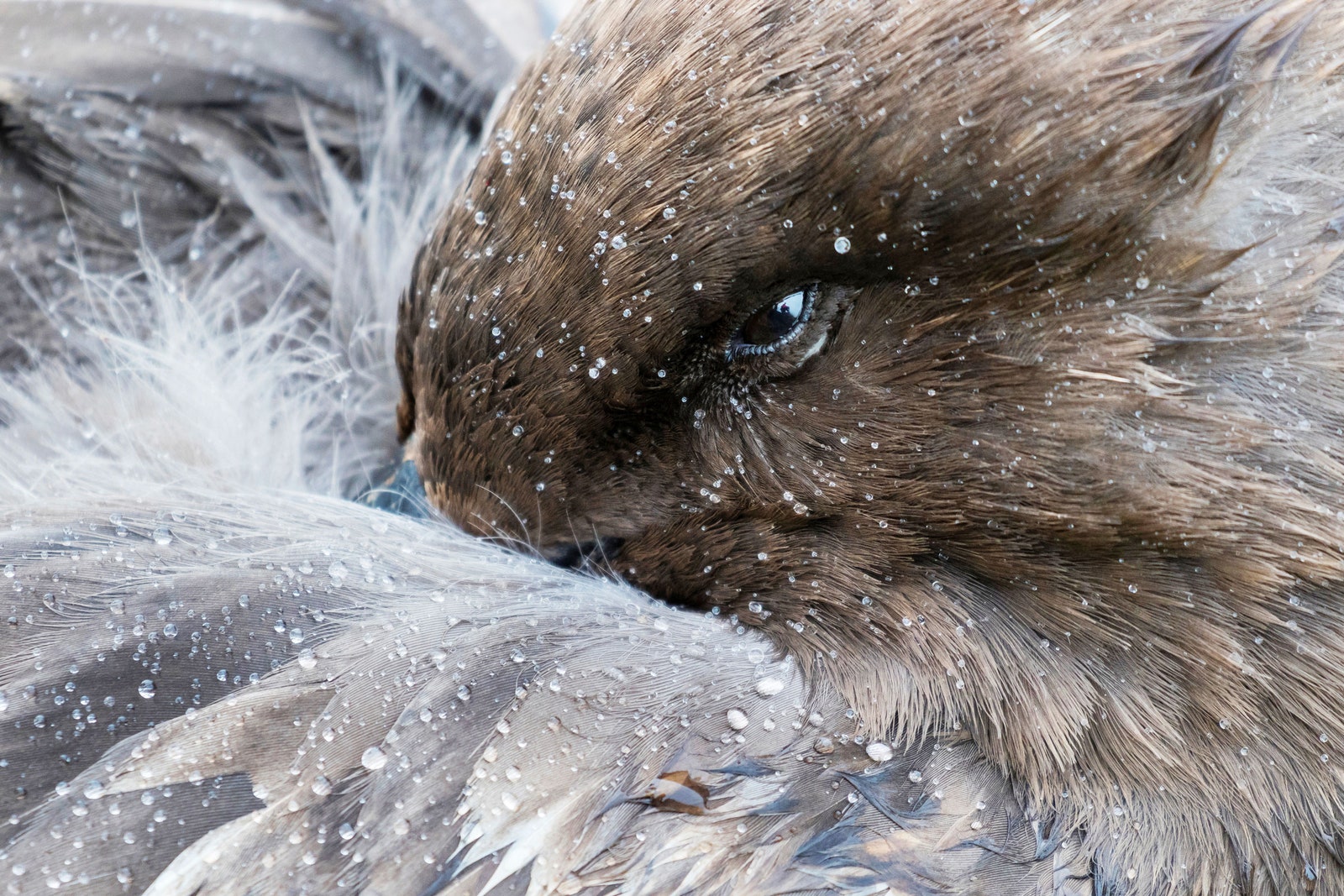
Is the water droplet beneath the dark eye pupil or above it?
beneath

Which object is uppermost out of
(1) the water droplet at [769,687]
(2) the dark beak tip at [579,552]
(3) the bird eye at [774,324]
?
(3) the bird eye at [774,324]

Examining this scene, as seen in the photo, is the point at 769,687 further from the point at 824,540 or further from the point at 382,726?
the point at 382,726

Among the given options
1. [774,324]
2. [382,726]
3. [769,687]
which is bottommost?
[769,687]

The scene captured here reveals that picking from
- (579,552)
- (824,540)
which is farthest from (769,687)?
(579,552)

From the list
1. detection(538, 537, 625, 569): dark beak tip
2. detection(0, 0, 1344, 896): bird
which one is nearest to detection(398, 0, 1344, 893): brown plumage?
detection(0, 0, 1344, 896): bird

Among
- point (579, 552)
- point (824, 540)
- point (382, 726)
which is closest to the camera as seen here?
point (382, 726)

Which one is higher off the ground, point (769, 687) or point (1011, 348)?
point (1011, 348)

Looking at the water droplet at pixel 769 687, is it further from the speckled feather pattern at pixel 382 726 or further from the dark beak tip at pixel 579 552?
the dark beak tip at pixel 579 552

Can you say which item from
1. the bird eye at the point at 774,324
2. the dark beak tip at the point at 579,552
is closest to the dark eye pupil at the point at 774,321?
→ the bird eye at the point at 774,324

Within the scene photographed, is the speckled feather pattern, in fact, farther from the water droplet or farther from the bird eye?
the bird eye
